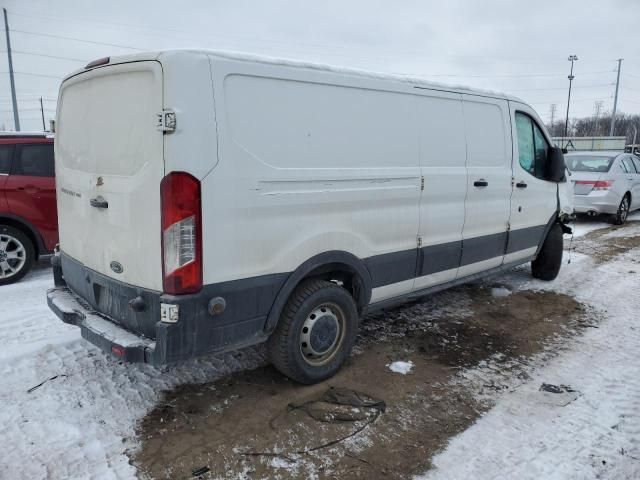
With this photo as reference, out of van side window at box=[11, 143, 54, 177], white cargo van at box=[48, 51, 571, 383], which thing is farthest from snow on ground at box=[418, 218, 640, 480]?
van side window at box=[11, 143, 54, 177]

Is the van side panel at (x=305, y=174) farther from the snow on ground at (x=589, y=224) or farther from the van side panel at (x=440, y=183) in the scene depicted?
the snow on ground at (x=589, y=224)

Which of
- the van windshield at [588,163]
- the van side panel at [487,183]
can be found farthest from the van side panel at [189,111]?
the van windshield at [588,163]

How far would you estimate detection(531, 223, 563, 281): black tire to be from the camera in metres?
6.56

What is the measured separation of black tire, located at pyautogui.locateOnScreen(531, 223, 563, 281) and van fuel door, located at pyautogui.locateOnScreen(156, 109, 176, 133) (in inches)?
212

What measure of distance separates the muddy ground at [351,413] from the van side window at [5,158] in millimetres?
4157

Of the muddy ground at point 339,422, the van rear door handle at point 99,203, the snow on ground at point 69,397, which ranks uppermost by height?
the van rear door handle at point 99,203

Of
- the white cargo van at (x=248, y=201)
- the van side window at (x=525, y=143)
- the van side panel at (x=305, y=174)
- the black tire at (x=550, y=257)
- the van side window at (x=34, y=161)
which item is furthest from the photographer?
the black tire at (x=550, y=257)

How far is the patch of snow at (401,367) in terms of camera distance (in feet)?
13.2

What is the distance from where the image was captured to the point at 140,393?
351cm

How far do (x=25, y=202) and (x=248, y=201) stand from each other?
434 centimetres

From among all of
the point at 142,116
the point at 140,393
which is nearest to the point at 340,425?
the point at 140,393

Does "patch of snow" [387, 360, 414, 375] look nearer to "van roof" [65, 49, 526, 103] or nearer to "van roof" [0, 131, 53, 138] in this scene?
"van roof" [65, 49, 526, 103]

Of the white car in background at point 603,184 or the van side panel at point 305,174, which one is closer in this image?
the van side panel at point 305,174

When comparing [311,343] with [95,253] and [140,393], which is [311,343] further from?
[95,253]
